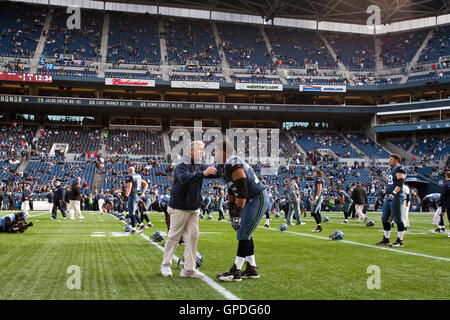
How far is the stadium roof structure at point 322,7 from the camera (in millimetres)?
55531

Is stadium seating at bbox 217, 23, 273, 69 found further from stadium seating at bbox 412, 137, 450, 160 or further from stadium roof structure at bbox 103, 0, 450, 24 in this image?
stadium seating at bbox 412, 137, 450, 160

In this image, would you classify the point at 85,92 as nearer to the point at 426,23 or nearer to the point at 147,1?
the point at 147,1

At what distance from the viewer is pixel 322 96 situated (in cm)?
5425

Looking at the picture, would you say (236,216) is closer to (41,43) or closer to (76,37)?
(41,43)

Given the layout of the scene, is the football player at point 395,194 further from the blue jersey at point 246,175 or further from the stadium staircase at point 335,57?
the stadium staircase at point 335,57

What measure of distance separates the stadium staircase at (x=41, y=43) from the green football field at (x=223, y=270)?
4126 cm

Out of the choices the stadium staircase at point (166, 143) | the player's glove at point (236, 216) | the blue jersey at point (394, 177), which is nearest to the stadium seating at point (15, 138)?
the stadium staircase at point (166, 143)

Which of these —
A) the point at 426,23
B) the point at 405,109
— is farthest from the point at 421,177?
the point at 426,23

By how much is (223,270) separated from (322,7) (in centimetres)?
5703

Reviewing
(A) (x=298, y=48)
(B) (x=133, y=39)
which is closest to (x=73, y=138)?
(B) (x=133, y=39)

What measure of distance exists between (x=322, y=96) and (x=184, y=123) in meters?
18.0

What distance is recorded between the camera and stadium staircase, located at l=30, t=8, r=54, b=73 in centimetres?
4677

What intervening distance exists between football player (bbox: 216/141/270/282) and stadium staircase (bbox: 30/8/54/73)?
4591 cm
